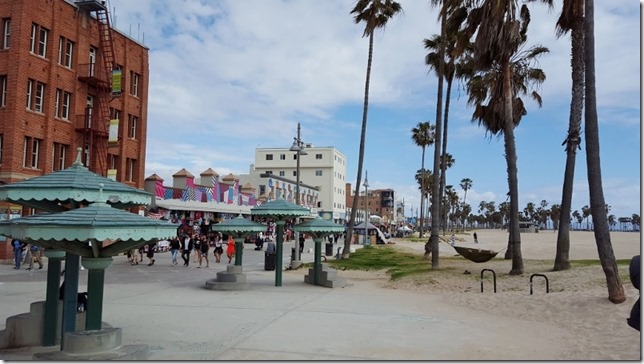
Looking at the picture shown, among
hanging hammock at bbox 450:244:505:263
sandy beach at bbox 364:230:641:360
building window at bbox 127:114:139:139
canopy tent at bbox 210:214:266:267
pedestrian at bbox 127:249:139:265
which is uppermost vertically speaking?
building window at bbox 127:114:139:139

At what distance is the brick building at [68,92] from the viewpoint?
25844 millimetres

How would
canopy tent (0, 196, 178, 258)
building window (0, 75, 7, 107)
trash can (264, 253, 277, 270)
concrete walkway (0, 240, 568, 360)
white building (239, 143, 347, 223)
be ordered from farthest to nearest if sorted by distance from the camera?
white building (239, 143, 347, 223)
building window (0, 75, 7, 107)
trash can (264, 253, 277, 270)
concrete walkway (0, 240, 568, 360)
canopy tent (0, 196, 178, 258)

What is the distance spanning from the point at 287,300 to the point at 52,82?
66.2ft

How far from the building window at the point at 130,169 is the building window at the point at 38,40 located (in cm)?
889

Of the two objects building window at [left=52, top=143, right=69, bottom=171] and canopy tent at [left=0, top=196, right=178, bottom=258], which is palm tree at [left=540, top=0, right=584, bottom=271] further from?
building window at [left=52, top=143, right=69, bottom=171]

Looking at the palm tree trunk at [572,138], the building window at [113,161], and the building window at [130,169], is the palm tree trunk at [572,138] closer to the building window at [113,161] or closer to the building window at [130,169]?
the building window at [113,161]

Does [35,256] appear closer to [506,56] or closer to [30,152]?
[30,152]

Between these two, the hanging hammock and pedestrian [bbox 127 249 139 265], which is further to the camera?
pedestrian [bbox 127 249 139 265]

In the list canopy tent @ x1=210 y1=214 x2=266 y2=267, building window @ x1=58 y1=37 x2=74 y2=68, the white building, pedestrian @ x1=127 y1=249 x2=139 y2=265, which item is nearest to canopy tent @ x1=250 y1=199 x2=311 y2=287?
canopy tent @ x1=210 y1=214 x2=266 y2=267

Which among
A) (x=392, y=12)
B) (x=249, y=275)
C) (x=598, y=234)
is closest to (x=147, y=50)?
(x=392, y=12)

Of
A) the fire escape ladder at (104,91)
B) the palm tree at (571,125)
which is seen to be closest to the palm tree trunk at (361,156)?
the palm tree at (571,125)

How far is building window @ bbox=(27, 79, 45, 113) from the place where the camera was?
26797 mm

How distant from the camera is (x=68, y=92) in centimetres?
2933

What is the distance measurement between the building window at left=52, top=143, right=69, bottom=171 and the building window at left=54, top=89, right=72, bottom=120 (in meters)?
1.60
